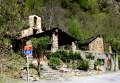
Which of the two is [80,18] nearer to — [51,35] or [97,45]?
[97,45]

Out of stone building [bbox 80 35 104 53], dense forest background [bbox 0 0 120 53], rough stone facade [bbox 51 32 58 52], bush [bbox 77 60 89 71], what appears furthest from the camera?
dense forest background [bbox 0 0 120 53]

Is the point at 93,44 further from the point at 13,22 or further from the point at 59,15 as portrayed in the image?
the point at 13,22

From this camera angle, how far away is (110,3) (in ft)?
355

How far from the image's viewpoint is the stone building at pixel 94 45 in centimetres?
6556

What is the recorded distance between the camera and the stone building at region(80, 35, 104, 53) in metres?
65.6

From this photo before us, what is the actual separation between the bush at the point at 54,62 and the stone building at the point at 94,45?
21653 millimetres

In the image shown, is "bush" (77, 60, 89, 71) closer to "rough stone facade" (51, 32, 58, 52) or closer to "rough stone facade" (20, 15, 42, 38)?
"rough stone facade" (51, 32, 58, 52)

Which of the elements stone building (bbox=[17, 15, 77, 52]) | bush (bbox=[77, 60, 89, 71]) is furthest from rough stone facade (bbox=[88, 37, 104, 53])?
bush (bbox=[77, 60, 89, 71])

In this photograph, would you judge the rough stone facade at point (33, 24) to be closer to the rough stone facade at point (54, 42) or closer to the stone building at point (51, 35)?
the stone building at point (51, 35)

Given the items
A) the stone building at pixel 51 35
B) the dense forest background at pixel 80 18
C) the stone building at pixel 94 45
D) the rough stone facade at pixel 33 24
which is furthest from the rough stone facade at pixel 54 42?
the stone building at pixel 94 45

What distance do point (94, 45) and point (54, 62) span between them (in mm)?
25298

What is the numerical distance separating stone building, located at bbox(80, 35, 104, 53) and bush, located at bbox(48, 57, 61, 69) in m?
21.7

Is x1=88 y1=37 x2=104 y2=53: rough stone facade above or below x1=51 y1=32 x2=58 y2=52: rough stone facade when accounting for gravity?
below

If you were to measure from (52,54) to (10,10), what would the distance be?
2237 centimetres
